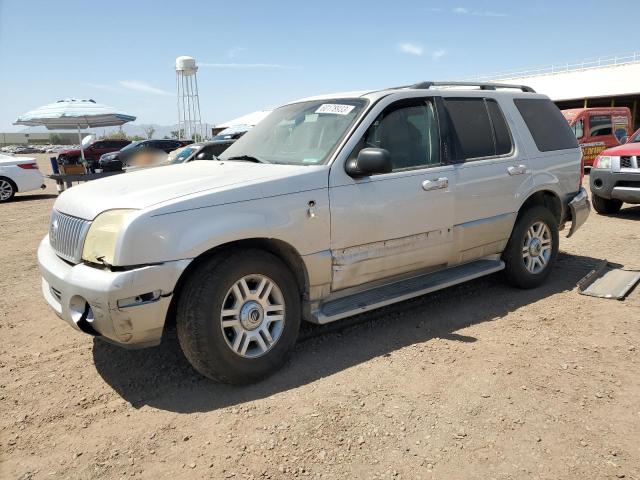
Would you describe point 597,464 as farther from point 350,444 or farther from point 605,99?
point 605,99

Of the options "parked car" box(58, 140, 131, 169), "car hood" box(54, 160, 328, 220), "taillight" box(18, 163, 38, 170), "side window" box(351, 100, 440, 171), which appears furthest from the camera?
"parked car" box(58, 140, 131, 169)

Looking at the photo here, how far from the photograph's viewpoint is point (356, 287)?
150 inches

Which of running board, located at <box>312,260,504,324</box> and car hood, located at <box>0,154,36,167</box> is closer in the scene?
running board, located at <box>312,260,504,324</box>

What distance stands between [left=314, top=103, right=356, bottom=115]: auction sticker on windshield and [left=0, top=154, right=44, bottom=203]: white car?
12.6m

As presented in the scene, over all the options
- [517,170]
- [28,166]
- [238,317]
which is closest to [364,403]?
[238,317]

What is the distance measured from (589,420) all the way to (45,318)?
4.38 metres

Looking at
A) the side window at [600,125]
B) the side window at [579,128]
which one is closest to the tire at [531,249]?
the side window at [579,128]

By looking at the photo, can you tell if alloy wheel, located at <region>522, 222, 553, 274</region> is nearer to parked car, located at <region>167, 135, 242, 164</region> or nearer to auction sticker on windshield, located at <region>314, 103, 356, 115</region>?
auction sticker on windshield, located at <region>314, 103, 356, 115</region>

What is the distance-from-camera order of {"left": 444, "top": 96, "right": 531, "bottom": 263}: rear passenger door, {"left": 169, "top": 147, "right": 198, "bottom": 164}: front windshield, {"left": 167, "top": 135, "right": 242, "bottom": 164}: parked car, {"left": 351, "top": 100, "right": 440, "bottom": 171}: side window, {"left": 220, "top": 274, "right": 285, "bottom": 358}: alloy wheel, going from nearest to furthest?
{"left": 220, "top": 274, "right": 285, "bottom": 358}: alloy wheel
{"left": 351, "top": 100, "right": 440, "bottom": 171}: side window
{"left": 444, "top": 96, "right": 531, "bottom": 263}: rear passenger door
{"left": 167, "top": 135, "right": 242, "bottom": 164}: parked car
{"left": 169, "top": 147, "right": 198, "bottom": 164}: front windshield

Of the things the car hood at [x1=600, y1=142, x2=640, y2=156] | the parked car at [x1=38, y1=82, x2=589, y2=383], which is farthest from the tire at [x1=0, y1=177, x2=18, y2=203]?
the car hood at [x1=600, y1=142, x2=640, y2=156]

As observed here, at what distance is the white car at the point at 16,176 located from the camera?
13.6 meters

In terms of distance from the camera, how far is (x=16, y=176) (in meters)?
13.7

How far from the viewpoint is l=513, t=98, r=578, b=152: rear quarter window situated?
200 inches

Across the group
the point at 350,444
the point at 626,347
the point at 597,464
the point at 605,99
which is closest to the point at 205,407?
the point at 350,444
